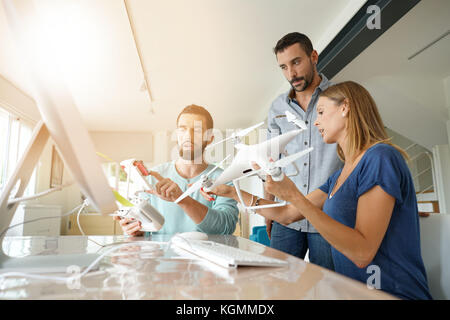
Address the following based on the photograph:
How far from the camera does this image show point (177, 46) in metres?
3.74

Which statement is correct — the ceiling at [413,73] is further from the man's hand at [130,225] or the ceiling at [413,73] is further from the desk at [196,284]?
the desk at [196,284]

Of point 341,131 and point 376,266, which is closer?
point 376,266

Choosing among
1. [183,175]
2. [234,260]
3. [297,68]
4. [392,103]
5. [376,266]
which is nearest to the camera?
[234,260]

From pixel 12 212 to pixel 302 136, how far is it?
4.79 ft

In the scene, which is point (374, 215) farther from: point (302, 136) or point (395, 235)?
point (302, 136)

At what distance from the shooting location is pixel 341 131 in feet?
3.84

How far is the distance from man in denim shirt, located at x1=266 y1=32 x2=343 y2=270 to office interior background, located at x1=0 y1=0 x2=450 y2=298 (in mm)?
542

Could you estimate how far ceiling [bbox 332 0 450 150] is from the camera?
3149 millimetres

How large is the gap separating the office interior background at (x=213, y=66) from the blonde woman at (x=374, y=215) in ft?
3.30

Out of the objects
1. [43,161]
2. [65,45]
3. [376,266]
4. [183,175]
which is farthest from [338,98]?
[43,161]

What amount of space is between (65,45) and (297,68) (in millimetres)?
3044

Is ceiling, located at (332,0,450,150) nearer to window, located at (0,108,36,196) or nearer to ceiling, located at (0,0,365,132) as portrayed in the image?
ceiling, located at (0,0,365,132)

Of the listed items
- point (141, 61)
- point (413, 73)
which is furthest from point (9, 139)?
point (413, 73)
